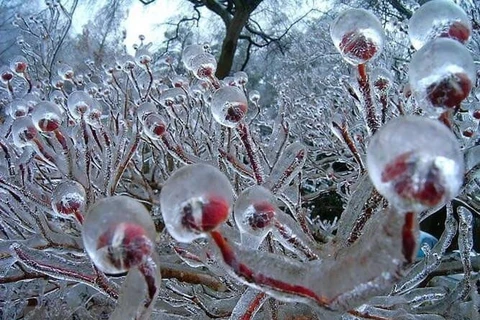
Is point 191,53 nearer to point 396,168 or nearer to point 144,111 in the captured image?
point 144,111

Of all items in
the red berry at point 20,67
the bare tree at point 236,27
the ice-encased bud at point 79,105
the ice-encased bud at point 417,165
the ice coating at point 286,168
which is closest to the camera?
the ice-encased bud at point 417,165

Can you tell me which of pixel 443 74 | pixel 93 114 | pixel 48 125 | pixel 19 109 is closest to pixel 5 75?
pixel 19 109

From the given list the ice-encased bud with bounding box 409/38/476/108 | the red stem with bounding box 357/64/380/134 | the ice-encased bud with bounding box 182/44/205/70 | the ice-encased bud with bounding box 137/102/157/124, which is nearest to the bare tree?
the ice-encased bud with bounding box 182/44/205/70

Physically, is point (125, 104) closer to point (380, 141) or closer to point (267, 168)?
point (267, 168)

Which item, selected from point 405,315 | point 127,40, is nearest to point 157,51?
point 127,40

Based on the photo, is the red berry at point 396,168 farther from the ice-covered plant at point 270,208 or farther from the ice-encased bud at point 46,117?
the ice-encased bud at point 46,117

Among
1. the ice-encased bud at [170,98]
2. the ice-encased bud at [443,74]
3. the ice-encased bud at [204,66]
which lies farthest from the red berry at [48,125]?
the ice-encased bud at [443,74]
